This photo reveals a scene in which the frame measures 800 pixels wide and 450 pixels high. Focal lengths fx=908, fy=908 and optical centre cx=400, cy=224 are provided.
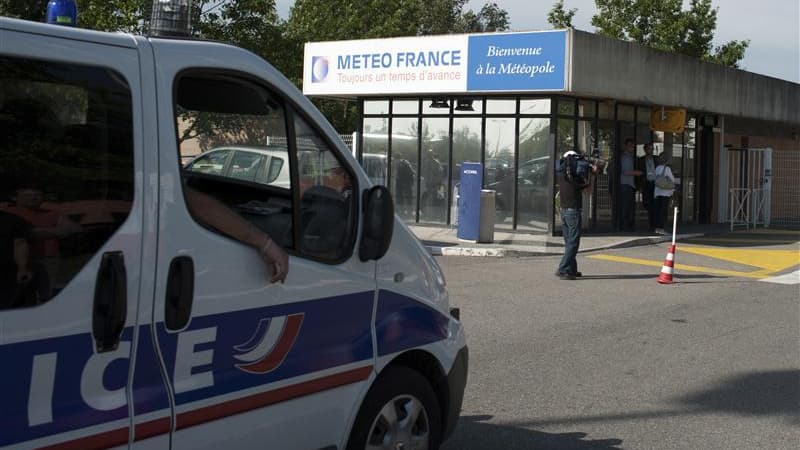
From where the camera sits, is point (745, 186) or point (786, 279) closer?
point (786, 279)

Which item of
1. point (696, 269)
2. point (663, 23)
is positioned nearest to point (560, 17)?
point (663, 23)

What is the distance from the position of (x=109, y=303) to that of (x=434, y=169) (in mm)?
17455

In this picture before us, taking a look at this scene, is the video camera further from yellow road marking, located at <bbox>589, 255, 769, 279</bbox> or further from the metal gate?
the metal gate

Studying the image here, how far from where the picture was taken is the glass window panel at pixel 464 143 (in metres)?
19.5

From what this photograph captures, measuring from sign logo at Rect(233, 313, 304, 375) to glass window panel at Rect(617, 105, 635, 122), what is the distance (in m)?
18.2

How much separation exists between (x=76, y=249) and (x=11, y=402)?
496 millimetres

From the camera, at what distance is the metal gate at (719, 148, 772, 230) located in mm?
23281

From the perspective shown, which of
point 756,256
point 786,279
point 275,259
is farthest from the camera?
point 756,256

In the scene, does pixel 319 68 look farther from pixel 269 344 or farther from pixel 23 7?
pixel 269 344

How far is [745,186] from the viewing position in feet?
82.2

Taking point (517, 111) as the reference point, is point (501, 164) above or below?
below

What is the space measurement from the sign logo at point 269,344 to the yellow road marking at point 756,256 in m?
12.5

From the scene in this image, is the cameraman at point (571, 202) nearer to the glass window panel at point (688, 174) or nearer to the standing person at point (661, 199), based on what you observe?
Answer: the standing person at point (661, 199)

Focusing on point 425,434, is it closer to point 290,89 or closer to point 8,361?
point 290,89
